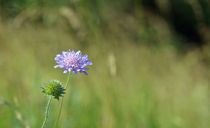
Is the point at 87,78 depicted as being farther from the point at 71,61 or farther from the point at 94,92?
the point at 71,61

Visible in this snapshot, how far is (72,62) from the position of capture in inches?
43.5

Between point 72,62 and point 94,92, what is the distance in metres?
1.60

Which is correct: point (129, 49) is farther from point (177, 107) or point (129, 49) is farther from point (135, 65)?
point (177, 107)

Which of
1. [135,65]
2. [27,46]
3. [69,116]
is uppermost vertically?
[135,65]

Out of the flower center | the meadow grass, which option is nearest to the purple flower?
the flower center

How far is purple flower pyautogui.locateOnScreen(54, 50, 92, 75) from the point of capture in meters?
1.09

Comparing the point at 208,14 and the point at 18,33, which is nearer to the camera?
the point at 18,33

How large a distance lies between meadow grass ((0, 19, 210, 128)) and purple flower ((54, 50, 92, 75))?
39cm

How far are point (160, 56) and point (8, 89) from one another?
341cm

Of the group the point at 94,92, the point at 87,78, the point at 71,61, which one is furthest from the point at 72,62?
the point at 87,78

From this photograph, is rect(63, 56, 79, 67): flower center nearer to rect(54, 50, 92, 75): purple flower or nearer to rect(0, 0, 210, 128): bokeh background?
rect(54, 50, 92, 75): purple flower

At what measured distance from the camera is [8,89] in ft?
8.86

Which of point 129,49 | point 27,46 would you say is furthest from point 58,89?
point 129,49

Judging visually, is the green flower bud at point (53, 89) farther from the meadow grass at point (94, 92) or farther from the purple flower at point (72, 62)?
the meadow grass at point (94, 92)
